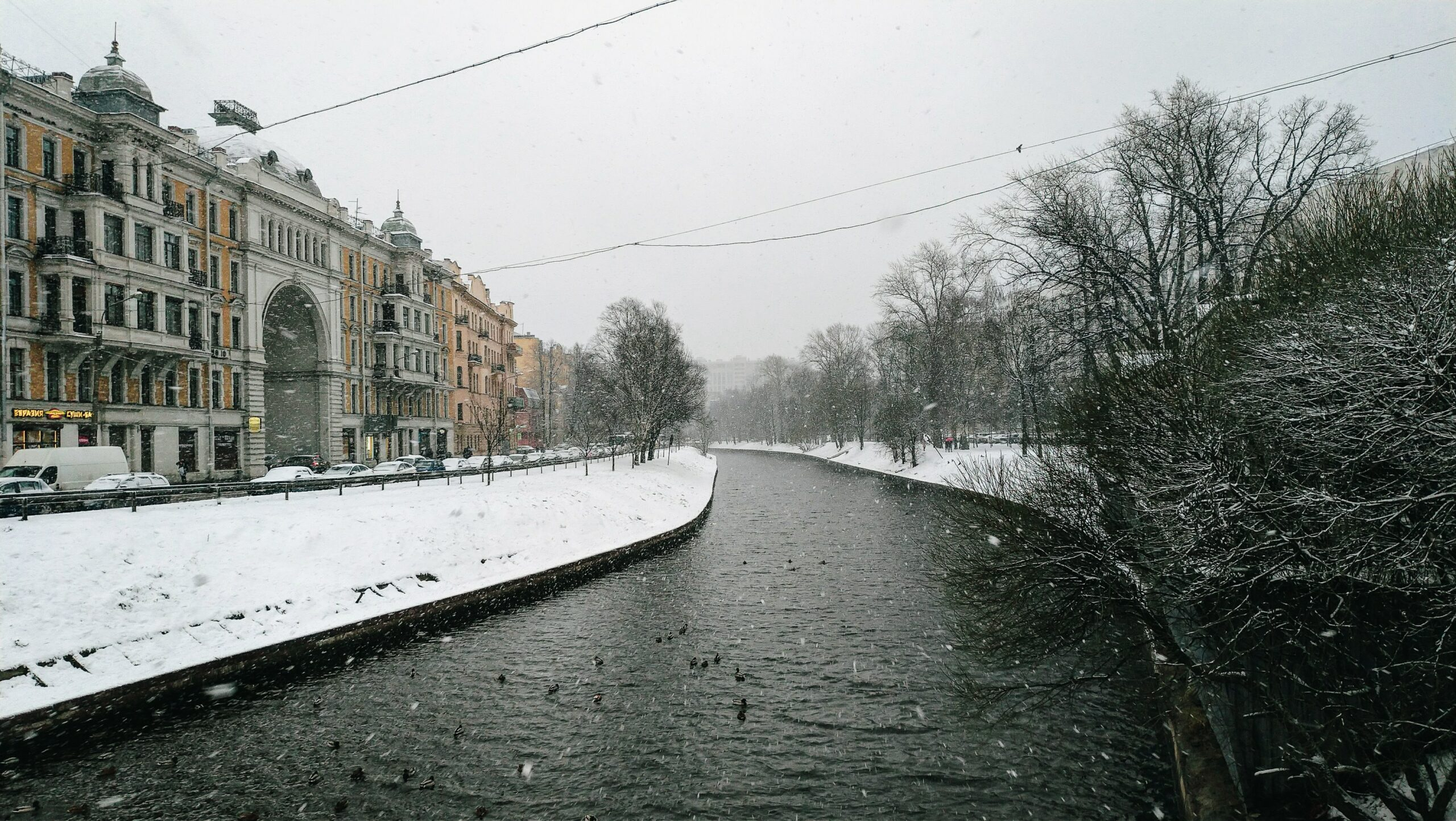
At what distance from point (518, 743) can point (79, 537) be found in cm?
929

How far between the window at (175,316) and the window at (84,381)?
3.97 metres

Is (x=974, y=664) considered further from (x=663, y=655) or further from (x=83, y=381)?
(x=83, y=381)

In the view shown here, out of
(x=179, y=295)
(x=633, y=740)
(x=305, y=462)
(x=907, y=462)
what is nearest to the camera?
(x=633, y=740)

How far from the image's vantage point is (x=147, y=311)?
32094mm

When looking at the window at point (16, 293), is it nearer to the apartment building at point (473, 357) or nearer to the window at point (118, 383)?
the window at point (118, 383)

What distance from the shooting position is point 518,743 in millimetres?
8750

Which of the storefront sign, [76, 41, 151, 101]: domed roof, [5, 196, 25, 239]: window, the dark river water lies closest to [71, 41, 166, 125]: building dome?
[76, 41, 151, 101]: domed roof

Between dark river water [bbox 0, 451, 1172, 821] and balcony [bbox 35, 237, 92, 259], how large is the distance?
2860 centimetres

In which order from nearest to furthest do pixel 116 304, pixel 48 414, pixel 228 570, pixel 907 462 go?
1. pixel 228 570
2. pixel 48 414
3. pixel 116 304
4. pixel 907 462

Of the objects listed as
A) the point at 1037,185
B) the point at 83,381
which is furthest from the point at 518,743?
the point at 83,381

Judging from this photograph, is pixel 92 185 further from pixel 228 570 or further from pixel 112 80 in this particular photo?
pixel 228 570

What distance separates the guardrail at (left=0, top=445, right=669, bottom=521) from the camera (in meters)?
13.5

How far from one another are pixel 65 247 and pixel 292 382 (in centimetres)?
1706

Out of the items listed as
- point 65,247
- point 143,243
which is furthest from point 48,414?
point 143,243
